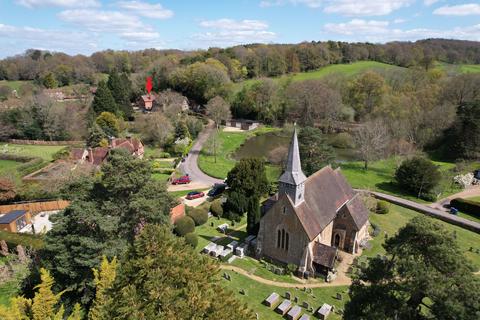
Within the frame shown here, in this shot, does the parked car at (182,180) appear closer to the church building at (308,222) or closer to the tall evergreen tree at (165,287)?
the church building at (308,222)

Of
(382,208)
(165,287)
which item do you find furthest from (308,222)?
(382,208)

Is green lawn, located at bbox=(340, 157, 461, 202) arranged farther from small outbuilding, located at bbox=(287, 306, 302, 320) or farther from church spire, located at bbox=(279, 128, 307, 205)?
small outbuilding, located at bbox=(287, 306, 302, 320)

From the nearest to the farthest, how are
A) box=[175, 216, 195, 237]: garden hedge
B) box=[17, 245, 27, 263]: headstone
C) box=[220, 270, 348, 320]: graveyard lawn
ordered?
box=[220, 270, 348, 320]: graveyard lawn
box=[17, 245, 27, 263]: headstone
box=[175, 216, 195, 237]: garden hedge

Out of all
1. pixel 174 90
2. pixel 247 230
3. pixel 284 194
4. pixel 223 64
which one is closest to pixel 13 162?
pixel 247 230

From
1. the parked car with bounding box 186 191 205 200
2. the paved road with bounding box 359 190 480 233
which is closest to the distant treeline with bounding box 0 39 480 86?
the parked car with bounding box 186 191 205 200

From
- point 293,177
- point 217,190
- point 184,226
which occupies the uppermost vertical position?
point 293,177

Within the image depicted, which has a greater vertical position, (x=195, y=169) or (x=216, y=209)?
(x=216, y=209)

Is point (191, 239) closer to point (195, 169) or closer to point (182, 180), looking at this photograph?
point (182, 180)
